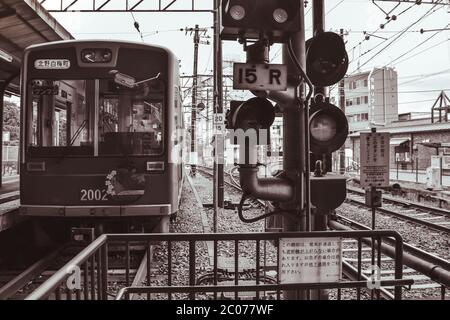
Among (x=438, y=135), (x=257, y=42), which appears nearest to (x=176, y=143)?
(x=257, y=42)

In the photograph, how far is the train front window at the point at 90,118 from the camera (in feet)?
23.5

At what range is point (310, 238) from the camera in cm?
347

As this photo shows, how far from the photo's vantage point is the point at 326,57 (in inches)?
160

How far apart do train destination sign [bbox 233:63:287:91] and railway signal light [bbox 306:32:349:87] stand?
614 mm

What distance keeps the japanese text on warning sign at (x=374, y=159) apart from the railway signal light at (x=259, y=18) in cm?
329

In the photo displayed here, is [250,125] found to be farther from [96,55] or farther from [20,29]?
[20,29]

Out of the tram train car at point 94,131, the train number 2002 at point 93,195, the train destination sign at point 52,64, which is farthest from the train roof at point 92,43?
the train number 2002 at point 93,195

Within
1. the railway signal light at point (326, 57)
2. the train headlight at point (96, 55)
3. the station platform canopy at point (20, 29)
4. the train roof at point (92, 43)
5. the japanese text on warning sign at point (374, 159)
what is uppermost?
the station platform canopy at point (20, 29)

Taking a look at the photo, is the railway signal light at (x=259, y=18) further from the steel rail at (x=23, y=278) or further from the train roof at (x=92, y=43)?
the steel rail at (x=23, y=278)

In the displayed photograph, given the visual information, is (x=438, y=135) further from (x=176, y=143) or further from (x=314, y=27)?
(x=314, y=27)

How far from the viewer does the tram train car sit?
7152mm

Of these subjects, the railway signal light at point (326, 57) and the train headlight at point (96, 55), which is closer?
the railway signal light at point (326, 57)

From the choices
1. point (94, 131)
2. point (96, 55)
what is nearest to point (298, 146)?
point (94, 131)

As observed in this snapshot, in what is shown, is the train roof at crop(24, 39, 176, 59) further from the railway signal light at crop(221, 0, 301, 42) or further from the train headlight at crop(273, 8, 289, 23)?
→ the train headlight at crop(273, 8, 289, 23)
